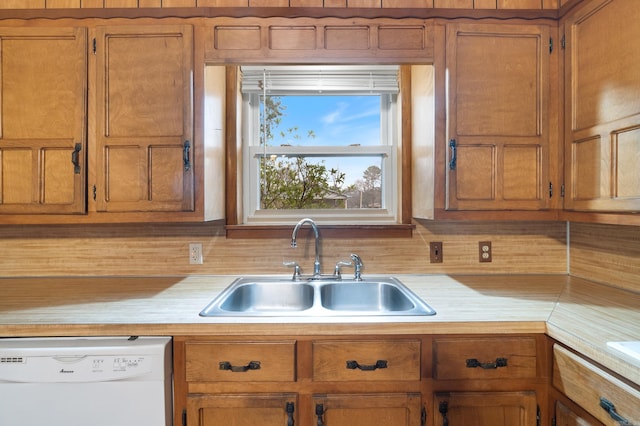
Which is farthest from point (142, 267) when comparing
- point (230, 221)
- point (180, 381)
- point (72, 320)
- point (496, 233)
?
point (496, 233)

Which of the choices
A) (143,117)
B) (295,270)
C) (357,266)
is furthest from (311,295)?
(143,117)

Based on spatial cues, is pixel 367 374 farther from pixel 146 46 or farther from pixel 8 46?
pixel 8 46

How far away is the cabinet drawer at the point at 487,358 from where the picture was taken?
119cm

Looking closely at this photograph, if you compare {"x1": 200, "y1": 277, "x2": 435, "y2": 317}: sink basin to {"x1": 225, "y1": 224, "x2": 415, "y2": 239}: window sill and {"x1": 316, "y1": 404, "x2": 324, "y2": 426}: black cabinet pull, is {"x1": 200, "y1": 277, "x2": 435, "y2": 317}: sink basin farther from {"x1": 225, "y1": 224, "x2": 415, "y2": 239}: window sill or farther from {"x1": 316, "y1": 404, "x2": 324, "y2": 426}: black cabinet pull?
{"x1": 316, "y1": 404, "x2": 324, "y2": 426}: black cabinet pull

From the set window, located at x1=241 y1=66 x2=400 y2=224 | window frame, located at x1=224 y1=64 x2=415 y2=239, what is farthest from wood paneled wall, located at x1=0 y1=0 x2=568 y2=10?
window, located at x1=241 y1=66 x2=400 y2=224

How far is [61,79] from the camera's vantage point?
1477 mm

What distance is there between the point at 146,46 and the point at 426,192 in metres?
1.36

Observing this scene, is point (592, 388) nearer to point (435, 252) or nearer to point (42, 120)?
point (435, 252)

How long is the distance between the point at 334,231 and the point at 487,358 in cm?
91

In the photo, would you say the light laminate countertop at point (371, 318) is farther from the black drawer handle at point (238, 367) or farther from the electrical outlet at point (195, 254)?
the electrical outlet at point (195, 254)

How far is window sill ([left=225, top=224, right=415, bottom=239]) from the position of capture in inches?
72.4

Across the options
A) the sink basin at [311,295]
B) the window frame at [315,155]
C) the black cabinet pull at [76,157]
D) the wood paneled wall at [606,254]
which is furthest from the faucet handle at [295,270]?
the wood paneled wall at [606,254]

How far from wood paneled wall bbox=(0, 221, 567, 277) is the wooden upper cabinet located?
45 cm

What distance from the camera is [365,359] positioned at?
1188 millimetres
